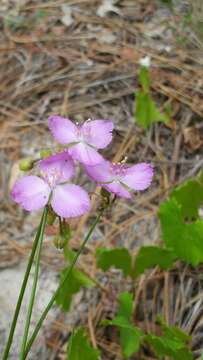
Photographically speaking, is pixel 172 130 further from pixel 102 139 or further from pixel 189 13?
pixel 102 139

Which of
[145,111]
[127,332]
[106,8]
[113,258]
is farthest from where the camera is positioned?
[106,8]

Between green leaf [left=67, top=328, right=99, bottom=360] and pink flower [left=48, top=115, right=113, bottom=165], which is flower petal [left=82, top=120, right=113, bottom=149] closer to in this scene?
pink flower [left=48, top=115, right=113, bottom=165]

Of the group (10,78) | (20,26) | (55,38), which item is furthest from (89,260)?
(20,26)

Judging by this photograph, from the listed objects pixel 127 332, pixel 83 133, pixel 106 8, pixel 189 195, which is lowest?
pixel 127 332

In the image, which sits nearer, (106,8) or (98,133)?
(98,133)

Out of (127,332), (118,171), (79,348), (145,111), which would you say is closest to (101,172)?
(118,171)

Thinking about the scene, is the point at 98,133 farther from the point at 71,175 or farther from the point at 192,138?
the point at 192,138
